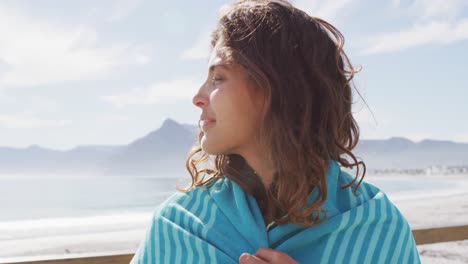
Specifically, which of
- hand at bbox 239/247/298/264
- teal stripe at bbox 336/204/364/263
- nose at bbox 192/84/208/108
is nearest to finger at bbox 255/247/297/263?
hand at bbox 239/247/298/264

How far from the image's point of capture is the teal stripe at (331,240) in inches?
42.7

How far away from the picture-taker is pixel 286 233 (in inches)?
44.8

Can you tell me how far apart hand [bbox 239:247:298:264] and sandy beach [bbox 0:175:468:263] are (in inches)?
128

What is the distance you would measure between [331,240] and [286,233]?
0.31 feet

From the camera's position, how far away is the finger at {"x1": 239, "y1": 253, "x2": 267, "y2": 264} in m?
1.03

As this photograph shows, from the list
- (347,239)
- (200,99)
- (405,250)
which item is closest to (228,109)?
(200,99)

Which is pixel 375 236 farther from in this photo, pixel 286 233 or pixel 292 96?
pixel 292 96

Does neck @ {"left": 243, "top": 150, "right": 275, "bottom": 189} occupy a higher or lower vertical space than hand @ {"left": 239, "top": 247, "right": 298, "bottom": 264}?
higher

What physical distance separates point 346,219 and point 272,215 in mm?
170

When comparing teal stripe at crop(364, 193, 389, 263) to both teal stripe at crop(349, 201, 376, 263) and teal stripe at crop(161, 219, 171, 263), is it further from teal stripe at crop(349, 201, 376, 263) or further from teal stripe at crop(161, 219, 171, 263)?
teal stripe at crop(161, 219, 171, 263)

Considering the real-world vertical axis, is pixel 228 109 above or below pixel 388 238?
above

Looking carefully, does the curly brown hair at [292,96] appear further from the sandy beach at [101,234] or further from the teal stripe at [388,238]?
the sandy beach at [101,234]

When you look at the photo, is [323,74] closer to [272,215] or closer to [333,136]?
[333,136]

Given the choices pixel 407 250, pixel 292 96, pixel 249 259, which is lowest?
pixel 407 250
